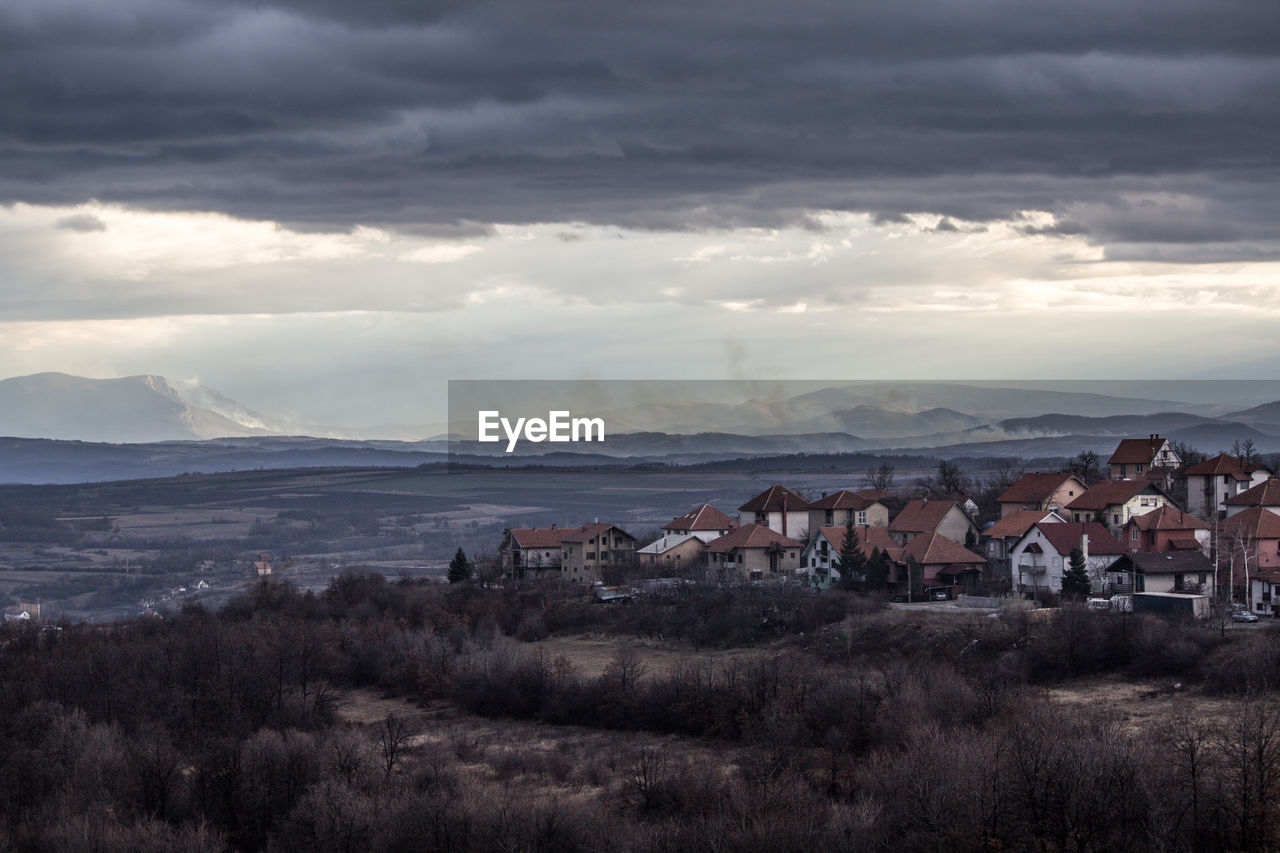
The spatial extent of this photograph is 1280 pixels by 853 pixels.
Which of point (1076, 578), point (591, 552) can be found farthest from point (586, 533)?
point (1076, 578)

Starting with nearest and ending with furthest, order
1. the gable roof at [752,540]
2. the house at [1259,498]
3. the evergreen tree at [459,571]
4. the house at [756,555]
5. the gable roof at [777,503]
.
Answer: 1. the house at [1259,498]
2. the house at [756,555]
3. the gable roof at [752,540]
4. the gable roof at [777,503]
5. the evergreen tree at [459,571]

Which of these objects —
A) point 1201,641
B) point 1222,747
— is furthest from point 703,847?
point 1201,641

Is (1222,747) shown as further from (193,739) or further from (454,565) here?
(454,565)

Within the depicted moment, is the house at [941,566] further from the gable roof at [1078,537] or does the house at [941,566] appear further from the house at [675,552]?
the house at [675,552]

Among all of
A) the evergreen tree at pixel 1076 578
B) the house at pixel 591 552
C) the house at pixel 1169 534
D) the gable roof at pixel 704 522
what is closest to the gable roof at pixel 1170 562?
the house at pixel 1169 534

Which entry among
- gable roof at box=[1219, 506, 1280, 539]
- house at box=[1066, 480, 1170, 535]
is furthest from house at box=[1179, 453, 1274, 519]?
gable roof at box=[1219, 506, 1280, 539]

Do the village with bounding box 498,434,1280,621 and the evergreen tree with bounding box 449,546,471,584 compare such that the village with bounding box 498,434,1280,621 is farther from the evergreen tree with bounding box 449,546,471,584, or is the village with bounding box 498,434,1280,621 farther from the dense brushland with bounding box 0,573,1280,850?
the dense brushland with bounding box 0,573,1280,850
